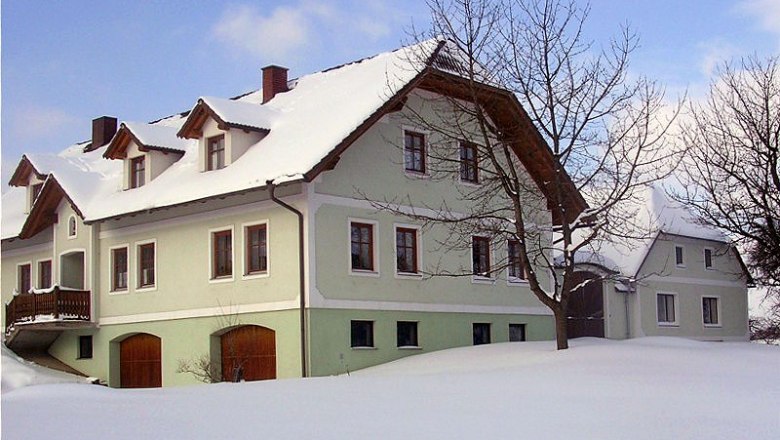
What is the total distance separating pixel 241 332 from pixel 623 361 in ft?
32.7

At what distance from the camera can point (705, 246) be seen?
4231 centimetres

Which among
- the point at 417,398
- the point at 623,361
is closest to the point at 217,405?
the point at 417,398

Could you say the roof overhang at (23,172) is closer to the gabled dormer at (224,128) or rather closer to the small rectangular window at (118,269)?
the small rectangular window at (118,269)

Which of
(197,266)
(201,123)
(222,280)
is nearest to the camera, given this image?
(222,280)

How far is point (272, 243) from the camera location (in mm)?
24812

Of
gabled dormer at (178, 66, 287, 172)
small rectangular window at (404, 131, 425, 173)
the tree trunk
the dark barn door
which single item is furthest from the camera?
the dark barn door

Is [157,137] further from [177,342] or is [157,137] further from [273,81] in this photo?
[177,342]

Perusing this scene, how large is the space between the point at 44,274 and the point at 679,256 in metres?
24.0

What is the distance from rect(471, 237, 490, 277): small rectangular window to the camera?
1128 inches

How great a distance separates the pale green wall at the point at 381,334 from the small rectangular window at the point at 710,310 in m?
15.2

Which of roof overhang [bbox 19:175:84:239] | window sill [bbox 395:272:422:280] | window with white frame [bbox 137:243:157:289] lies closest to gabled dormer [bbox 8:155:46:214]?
roof overhang [bbox 19:175:84:239]

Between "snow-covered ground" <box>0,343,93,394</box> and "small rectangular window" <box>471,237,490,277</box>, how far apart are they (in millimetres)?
11136

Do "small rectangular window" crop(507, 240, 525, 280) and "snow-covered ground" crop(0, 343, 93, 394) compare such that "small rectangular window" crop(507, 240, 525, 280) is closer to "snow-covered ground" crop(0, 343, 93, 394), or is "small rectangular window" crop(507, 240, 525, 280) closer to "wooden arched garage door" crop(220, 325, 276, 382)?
"wooden arched garage door" crop(220, 325, 276, 382)

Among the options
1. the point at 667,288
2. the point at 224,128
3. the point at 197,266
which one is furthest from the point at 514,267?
the point at 667,288
